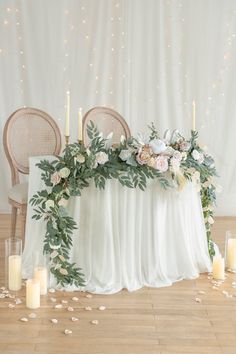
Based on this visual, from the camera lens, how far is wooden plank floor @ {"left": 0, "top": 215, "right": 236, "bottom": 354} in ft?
8.56

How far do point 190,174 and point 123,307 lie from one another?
867mm

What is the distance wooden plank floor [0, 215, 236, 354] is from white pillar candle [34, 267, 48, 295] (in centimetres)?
5

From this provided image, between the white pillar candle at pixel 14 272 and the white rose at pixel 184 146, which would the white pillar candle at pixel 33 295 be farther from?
the white rose at pixel 184 146

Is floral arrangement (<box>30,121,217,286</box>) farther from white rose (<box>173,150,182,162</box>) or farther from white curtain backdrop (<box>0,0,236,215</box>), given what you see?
white curtain backdrop (<box>0,0,236,215</box>)

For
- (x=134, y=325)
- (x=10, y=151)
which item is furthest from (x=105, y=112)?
(x=134, y=325)

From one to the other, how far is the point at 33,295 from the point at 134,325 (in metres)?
0.56

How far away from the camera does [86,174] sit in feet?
10.5

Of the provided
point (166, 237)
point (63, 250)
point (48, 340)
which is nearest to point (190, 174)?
point (166, 237)

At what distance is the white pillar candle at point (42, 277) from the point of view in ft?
10.5

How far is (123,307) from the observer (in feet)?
10.1

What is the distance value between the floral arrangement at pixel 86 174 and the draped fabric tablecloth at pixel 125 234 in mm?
68

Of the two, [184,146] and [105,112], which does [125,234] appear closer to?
[184,146]

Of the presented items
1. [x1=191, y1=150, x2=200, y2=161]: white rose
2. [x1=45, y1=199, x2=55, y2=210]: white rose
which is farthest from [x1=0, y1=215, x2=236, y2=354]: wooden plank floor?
[x1=191, y1=150, x2=200, y2=161]: white rose

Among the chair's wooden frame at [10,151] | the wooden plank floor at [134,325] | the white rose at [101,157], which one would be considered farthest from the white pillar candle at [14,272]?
the white rose at [101,157]
